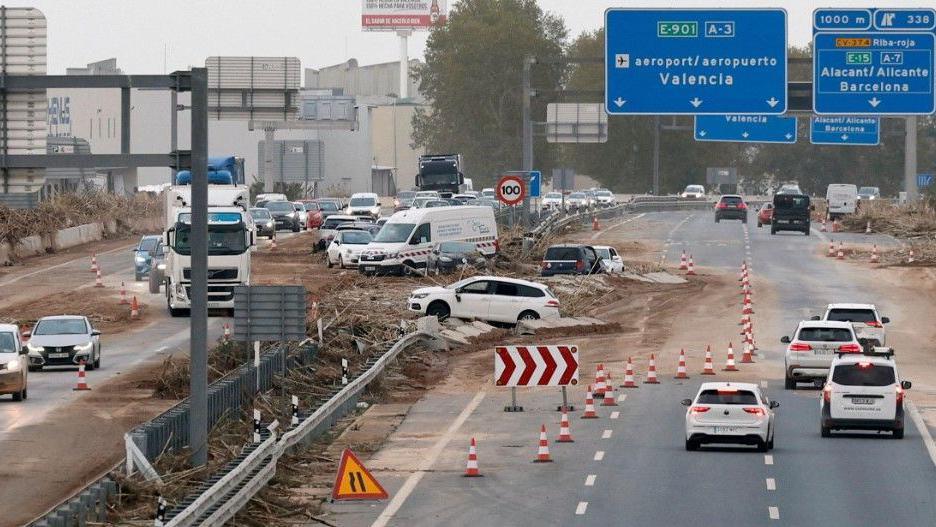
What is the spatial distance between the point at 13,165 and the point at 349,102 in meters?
106

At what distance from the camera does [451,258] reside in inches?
2450

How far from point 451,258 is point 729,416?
31.9 metres

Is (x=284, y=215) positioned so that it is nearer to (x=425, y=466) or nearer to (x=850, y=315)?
(x=850, y=315)

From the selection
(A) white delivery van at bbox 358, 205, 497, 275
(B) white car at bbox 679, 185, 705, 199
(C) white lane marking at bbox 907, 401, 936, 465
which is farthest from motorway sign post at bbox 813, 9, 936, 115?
(B) white car at bbox 679, 185, 705, 199

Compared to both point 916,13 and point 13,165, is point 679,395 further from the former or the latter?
point 916,13

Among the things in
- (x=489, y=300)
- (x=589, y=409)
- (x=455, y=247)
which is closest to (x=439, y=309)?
(x=489, y=300)

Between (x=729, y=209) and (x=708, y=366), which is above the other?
(x=729, y=209)

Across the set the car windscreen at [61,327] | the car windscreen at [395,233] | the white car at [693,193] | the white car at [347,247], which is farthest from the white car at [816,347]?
the white car at [693,193]

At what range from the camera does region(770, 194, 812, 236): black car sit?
283 feet

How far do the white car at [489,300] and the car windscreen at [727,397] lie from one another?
20440mm

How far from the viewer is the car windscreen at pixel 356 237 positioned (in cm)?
6669

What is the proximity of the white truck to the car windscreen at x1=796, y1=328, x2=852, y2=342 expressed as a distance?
1642cm

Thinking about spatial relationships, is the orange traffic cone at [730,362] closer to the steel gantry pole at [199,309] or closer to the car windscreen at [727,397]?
the car windscreen at [727,397]

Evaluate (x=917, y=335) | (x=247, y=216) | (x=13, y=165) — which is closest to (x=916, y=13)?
(x=917, y=335)
